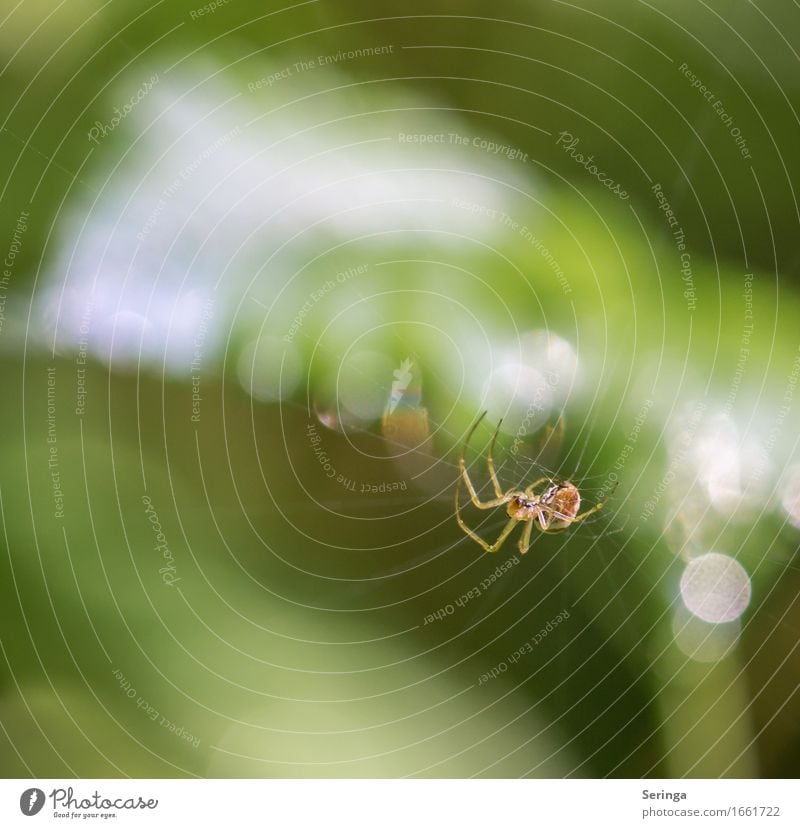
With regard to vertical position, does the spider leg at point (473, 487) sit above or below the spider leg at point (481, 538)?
above

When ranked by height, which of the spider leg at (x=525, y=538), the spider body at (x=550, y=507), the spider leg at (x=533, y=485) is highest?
the spider leg at (x=533, y=485)

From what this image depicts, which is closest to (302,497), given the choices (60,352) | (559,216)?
(60,352)

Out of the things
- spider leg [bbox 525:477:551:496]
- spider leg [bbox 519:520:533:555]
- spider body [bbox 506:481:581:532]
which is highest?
spider leg [bbox 525:477:551:496]

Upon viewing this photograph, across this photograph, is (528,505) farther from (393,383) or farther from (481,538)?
(393,383)

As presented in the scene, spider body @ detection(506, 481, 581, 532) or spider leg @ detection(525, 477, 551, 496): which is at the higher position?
spider leg @ detection(525, 477, 551, 496)

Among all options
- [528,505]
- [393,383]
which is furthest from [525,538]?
[393,383]
